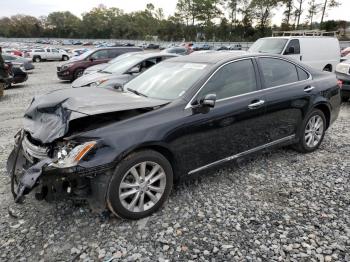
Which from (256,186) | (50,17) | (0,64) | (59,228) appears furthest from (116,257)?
(50,17)

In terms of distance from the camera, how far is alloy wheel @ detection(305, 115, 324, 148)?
16.2ft

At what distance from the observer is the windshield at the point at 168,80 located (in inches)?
148

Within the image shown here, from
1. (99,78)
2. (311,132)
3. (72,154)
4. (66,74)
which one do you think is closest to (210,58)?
(311,132)

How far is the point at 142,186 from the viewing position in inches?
128

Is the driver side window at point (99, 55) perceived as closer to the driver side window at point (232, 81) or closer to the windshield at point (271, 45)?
the windshield at point (271, 45)

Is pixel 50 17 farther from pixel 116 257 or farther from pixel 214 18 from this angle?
pixel 116 257

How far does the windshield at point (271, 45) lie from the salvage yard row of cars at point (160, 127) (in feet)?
21.9

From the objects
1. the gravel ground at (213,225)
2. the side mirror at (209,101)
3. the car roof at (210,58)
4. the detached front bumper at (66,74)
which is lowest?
the detached front bumper at (66,74)

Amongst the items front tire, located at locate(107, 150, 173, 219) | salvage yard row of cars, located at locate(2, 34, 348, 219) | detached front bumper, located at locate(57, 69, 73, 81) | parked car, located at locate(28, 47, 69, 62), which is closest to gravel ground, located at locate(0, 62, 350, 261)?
front tire, located at locate(107, 150, 173, 219)

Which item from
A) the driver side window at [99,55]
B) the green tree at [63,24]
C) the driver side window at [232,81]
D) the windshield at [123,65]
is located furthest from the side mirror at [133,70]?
the green tree at [63,24]

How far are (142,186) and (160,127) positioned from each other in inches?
24.6

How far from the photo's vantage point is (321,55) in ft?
40.0

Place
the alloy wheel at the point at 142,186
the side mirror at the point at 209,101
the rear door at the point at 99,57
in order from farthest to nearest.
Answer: the rear door at the point at 99,57, the side mirror at the point at 209,101, the alloy wheel at the point at 142,186

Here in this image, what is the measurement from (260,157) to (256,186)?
99 centimetres
